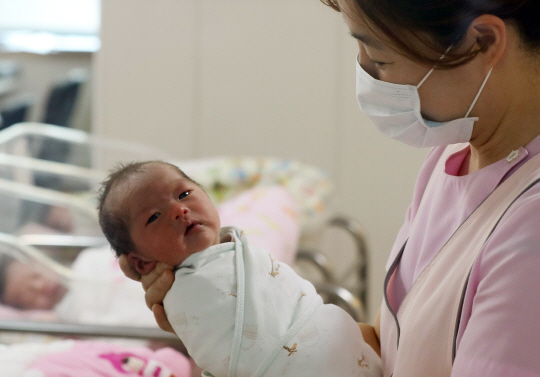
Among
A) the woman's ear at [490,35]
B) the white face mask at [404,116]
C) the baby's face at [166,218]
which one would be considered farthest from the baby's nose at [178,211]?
the woman's ear at [490,35]

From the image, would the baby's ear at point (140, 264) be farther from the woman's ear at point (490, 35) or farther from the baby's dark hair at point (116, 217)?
the woman's ear at point (490, 35)

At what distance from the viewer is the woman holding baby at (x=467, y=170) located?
662 millimetres

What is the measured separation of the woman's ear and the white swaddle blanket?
451 millimetres

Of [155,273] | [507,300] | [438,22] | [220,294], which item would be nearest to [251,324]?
[220,294]

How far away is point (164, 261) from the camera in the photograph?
2.93 feet

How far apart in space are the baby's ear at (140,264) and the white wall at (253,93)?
2341 millimetres

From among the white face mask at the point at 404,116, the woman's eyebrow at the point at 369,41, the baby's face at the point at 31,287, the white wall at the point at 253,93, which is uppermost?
the woman's eyebrow at the point at 369,41

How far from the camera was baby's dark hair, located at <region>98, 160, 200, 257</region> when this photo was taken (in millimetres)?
896

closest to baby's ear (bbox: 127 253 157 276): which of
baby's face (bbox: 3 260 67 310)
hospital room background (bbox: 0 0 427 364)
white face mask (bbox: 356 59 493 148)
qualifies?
white face mask (bbox: 356 59 493 148)

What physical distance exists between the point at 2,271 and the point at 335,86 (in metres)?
1.98

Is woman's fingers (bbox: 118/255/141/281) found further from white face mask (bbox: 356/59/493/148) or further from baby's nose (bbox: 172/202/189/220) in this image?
white face mask (bbox: 356/59/493/148)

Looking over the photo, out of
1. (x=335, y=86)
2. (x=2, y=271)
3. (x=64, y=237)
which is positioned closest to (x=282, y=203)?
(x=64, y=237)

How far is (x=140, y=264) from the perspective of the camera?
2.98 feet

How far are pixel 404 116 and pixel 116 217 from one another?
46 centimetres
